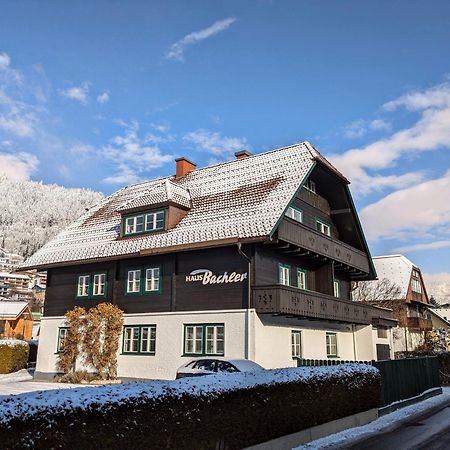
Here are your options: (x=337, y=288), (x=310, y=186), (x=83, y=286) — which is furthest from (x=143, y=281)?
(x=337, y=288)

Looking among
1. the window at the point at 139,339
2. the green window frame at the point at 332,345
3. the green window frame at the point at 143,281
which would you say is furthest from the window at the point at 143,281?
the green window frame at the point at 332,345

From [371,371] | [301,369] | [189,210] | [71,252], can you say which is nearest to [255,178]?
[189,210]

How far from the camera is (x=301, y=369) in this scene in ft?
39.3

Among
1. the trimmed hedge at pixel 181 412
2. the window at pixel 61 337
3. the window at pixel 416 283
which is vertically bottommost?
the trimmed hedge at pixel 181 412

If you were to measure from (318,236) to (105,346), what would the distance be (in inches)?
464

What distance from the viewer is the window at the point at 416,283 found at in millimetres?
55322

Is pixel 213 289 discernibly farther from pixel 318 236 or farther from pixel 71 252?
pixel 71 252

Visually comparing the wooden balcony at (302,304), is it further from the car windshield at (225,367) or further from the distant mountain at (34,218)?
the distant mountain at (34,218)

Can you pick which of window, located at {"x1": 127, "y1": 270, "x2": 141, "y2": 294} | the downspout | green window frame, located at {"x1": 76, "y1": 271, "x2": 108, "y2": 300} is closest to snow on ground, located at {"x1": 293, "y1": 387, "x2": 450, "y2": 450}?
the downspout

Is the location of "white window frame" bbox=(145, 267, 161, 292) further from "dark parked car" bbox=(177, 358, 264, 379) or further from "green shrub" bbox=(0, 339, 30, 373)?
"green shrub" bbox=(0, 339, 30, 373)

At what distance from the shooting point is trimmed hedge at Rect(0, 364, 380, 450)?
6098 mm

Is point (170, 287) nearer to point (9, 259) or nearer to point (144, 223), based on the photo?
point (144, 223)

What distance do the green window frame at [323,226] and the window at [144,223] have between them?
28.3ft

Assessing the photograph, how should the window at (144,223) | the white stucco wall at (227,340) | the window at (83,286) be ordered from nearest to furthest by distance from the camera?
the white stucco wall at (227,340), the window at (144,223), the window at (83,286)
